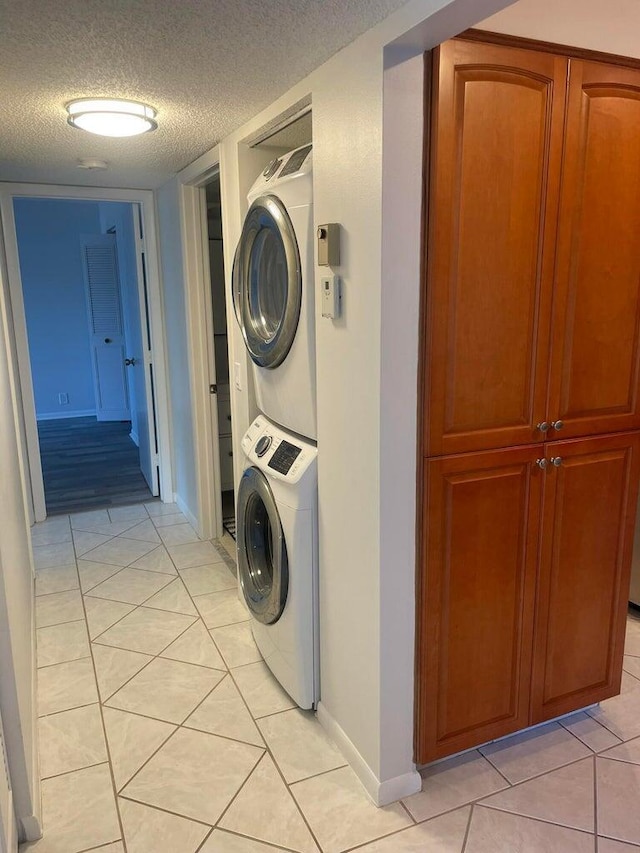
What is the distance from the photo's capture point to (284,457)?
2189 mm

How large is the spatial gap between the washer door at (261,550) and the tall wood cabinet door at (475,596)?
1.89 feet

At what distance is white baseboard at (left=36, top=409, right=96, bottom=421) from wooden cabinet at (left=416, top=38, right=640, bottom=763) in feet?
20.8

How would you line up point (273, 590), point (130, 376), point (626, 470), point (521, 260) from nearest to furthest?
point (521, 260), point (626, 470), point (273, 590), point (130, 376)

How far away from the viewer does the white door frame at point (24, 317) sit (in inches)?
146

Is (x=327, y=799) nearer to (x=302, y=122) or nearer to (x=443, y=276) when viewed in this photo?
(x=443, y=276)

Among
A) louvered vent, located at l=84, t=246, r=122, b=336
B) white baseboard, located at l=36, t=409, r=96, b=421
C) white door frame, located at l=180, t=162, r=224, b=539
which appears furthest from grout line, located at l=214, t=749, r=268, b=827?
white baseboard, located at l=36, t=409, r=96, b=421

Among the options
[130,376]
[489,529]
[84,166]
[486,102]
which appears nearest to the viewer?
[486,102]

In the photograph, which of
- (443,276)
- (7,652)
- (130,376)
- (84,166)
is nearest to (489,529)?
(443,276)

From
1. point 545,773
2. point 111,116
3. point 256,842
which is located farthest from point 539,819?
point 111,116

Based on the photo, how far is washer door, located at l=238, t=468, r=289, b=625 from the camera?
2.17 metres

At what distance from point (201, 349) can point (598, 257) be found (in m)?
2.22

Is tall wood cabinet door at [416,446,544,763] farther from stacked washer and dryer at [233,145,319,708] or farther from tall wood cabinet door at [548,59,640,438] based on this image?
stacked washer and dryer at [233,145,319,708]

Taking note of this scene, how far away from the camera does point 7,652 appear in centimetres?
164

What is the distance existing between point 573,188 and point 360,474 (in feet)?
3.23
